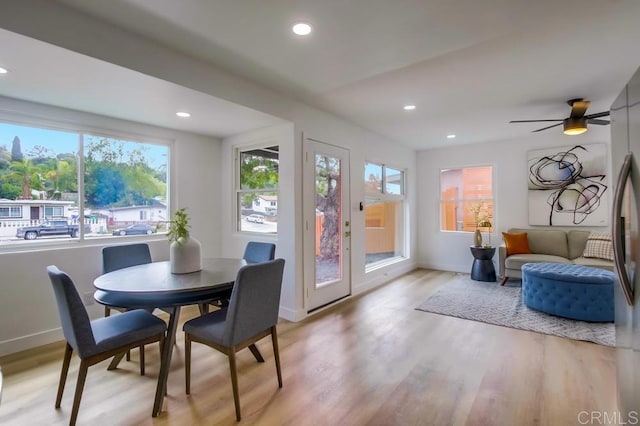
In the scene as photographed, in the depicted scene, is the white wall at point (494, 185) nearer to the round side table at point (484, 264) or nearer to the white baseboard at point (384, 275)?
the round side table at point (484, 264)

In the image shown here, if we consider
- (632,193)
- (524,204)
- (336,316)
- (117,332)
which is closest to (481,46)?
(632,193)

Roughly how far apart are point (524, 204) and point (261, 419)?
17.8 feet

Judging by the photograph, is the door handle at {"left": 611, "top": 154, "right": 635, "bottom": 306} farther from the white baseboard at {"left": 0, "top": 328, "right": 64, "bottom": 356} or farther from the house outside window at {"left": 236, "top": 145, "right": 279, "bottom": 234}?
the white baseboard at {"left": 0, "top": 328, "right": 64, "bottom": 356}

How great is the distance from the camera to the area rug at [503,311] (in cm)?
314

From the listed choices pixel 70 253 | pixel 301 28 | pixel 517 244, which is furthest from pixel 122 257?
pixel 517 244

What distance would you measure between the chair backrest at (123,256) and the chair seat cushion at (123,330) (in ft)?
2.83

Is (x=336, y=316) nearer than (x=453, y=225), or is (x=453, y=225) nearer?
(x=336, y=316)

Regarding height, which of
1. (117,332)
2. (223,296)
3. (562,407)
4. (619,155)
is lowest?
(562,407)

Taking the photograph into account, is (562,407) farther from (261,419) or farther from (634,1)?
(634,1)

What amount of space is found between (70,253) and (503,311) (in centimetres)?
469

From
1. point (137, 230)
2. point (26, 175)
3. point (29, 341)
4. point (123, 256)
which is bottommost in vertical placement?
point (29, 341)

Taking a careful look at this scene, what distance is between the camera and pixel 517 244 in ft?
16.6

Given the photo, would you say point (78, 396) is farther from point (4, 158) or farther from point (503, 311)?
point (503, 311)

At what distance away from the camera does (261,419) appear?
1.90 metres
